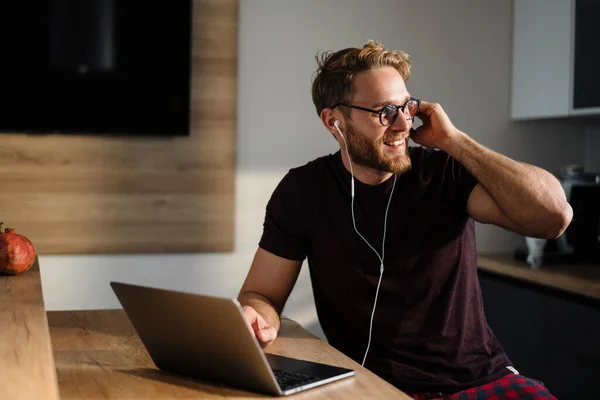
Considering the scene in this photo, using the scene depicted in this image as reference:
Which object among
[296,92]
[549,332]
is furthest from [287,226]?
[296,92]

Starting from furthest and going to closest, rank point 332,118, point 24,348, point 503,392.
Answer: point 332,118, point 503,392, point 24,348

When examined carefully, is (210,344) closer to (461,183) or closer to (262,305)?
(262,305)

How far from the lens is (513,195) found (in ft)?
6.43

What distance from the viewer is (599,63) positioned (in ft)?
10.1

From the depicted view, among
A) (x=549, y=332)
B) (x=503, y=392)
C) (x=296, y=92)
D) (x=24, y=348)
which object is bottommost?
(x=549, y=332)

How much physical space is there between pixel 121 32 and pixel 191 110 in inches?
16.3

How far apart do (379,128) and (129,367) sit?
0.90 meters

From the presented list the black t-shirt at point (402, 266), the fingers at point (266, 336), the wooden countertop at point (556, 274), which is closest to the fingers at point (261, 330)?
the fingers at point (266, 336)

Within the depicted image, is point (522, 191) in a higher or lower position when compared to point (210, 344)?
higher

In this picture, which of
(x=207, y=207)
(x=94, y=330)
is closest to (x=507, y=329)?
(x=207, y=207)

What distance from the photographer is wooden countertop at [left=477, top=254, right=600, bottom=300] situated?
2.77 meters

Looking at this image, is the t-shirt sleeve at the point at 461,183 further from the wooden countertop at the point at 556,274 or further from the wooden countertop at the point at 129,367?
the wooden countertop at the point at 556,274

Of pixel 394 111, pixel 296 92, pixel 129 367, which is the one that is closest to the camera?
pixel 129 367

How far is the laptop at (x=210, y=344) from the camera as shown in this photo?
1.29m
